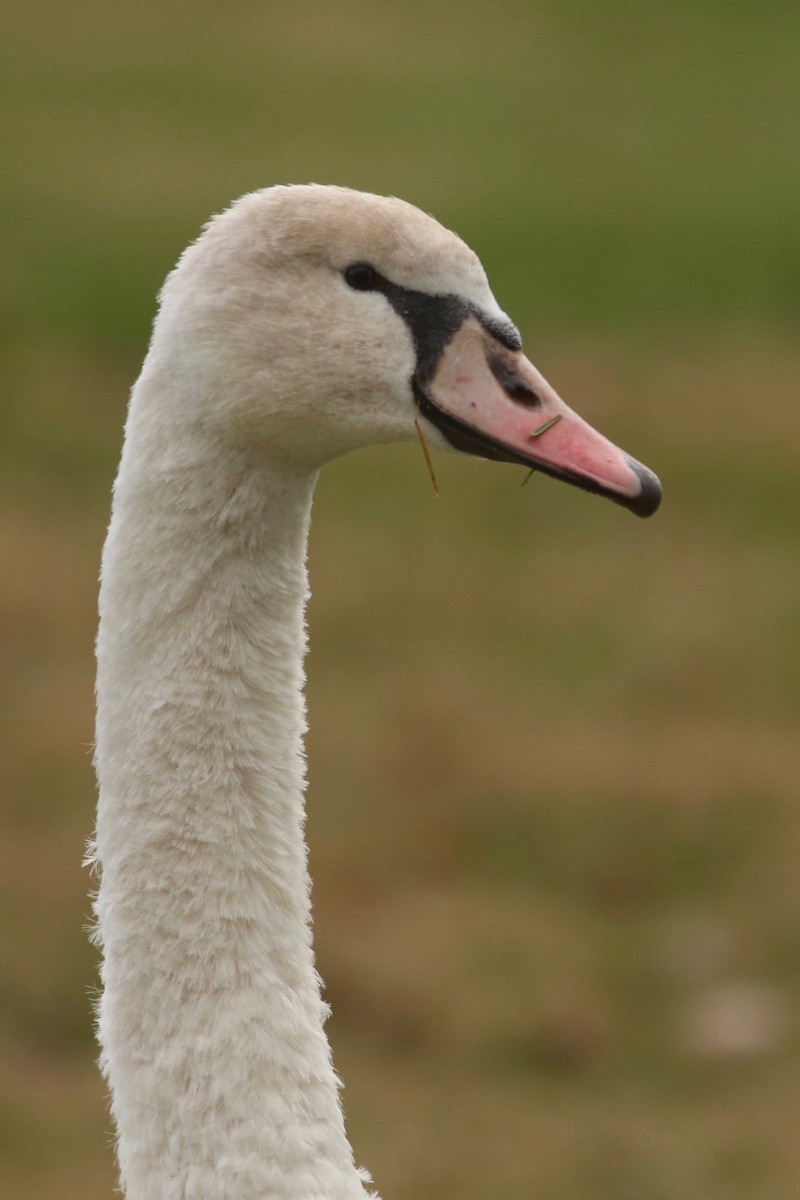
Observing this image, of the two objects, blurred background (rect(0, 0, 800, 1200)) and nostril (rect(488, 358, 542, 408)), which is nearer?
nostril (rect(488, 358, 542, 408))

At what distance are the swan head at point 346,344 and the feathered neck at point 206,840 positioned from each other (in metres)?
0.08

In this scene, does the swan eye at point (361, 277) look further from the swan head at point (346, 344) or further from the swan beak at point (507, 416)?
the swan beak at point (507, 416)

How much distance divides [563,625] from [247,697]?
682 cm

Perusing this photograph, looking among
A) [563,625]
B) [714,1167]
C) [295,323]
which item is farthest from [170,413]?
[563,625]

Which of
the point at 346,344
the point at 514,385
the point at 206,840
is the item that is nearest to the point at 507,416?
the point at 514,385

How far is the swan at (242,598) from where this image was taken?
285 centimetres

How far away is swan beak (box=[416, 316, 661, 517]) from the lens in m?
2.83

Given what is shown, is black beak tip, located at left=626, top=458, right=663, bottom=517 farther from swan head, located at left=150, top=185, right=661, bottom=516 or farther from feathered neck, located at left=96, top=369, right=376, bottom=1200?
feathered neck, located at left=96, top=369, right=376, bottom=1200

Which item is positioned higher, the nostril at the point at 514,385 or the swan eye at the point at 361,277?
the swan eye at the point at 361,277

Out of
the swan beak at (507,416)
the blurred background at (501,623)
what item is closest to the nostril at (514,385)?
the swan beak at (507,416)

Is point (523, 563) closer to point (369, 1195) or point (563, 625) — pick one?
point (563, 625)

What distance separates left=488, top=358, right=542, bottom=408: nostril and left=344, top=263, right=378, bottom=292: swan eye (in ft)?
0.61

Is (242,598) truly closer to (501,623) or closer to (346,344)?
(346,344)

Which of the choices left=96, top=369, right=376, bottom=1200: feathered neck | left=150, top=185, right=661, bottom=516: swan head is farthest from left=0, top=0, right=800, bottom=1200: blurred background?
left=150, top=185, right=661, bottom=516: swan head
